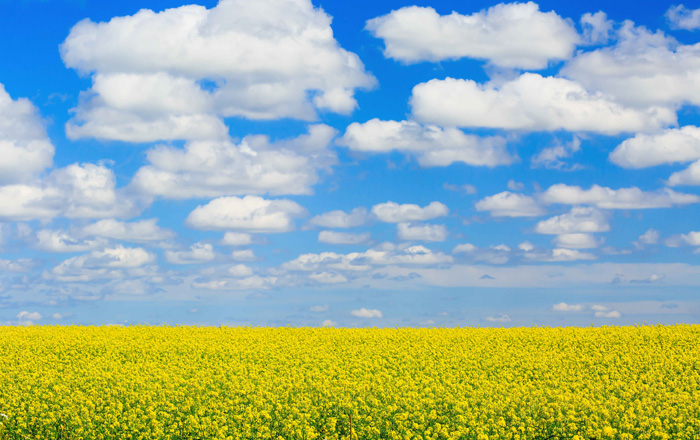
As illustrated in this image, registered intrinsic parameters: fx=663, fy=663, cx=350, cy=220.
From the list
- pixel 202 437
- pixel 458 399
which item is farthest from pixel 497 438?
pixel 202 437

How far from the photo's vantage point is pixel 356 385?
14586 mm

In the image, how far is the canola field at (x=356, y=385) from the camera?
11742mm

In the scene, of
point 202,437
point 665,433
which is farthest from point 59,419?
point 665,433

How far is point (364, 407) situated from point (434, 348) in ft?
33.1

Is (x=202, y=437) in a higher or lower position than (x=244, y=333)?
lower

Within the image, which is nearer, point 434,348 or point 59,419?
point 59,419

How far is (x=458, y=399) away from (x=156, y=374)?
8546mm

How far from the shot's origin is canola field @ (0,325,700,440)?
38.5ft

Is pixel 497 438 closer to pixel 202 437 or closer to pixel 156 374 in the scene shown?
pixel 202 437

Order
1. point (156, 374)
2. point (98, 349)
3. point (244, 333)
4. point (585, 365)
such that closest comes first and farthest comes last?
point (156, 374) → point (585, 365) → point (98, 349) → point (244, 333)

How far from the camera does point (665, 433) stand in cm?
1067

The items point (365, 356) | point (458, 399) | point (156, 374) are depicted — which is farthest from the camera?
point (365, 356)

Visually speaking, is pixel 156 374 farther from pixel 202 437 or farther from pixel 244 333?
pixel 244 333

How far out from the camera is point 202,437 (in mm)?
11945
